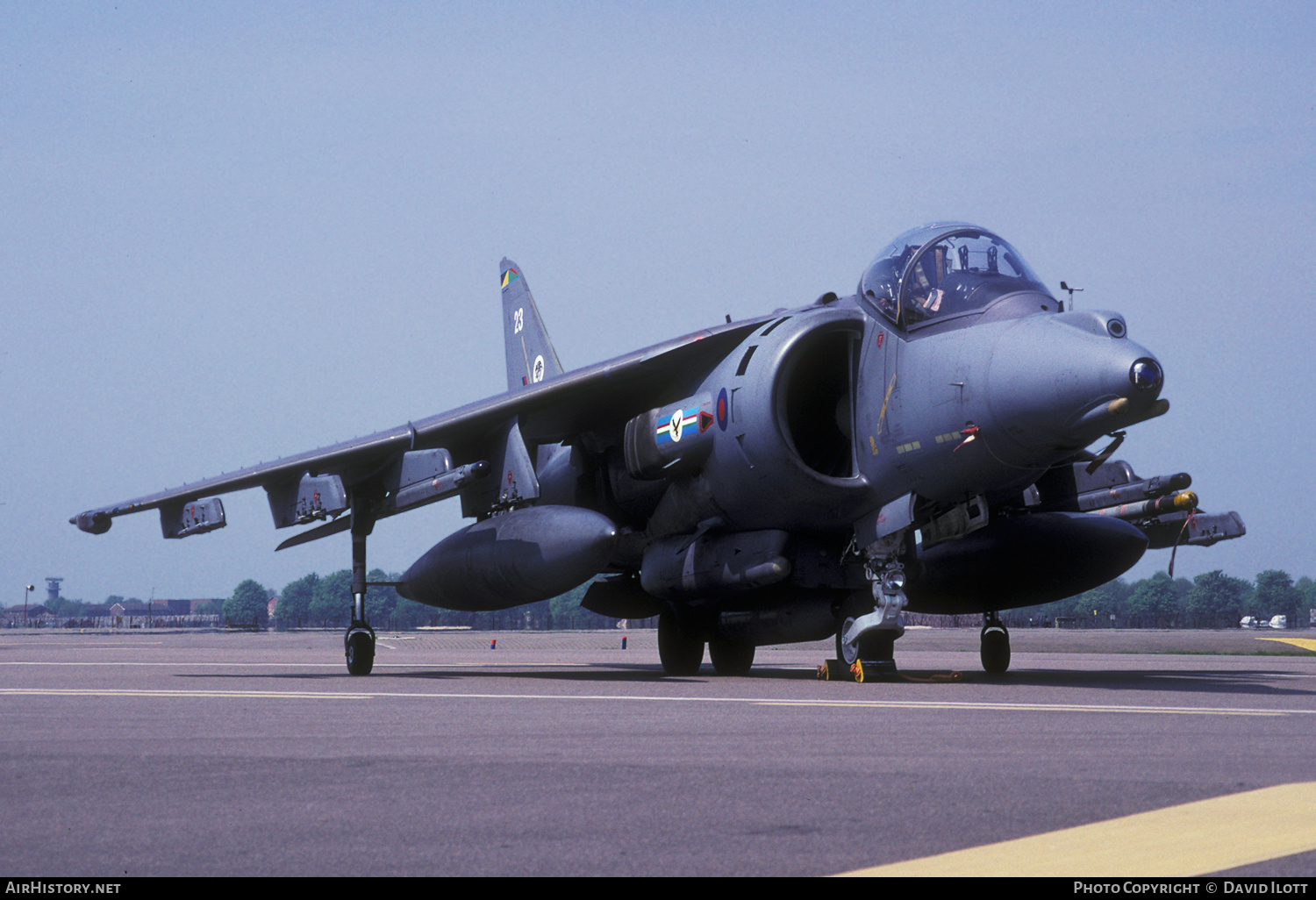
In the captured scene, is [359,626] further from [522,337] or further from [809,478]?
[522,337]

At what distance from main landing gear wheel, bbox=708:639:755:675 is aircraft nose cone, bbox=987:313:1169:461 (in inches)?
215

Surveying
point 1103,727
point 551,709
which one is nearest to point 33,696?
point 551,709

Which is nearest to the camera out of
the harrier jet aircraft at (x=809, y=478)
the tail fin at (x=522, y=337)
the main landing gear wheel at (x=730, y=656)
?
the harrier jet aircraft at (x=809, y=478)

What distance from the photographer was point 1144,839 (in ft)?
13.0

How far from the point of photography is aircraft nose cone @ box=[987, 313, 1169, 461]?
10086 mm

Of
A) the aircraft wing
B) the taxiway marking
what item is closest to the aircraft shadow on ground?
A: the taxiway marking

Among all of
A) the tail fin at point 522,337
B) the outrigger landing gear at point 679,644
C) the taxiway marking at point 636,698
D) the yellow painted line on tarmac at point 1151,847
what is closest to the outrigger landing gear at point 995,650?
the outrigger landing gear at point 679,644

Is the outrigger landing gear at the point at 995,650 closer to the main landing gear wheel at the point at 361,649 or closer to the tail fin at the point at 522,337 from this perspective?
the main landing gear wheel at the point at 361,649

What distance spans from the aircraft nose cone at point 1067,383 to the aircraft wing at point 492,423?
154 inches

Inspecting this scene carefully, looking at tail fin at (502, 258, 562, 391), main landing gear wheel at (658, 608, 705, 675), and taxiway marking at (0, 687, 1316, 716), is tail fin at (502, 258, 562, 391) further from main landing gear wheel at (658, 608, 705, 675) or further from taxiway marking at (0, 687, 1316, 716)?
→ taxiway marking at (0, 687, 1316, 716)

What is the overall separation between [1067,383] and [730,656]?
258 inches

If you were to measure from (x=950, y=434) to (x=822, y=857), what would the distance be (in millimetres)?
8241

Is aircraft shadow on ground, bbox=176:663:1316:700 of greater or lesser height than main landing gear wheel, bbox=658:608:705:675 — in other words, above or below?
below

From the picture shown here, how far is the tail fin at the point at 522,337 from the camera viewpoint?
2086cm
